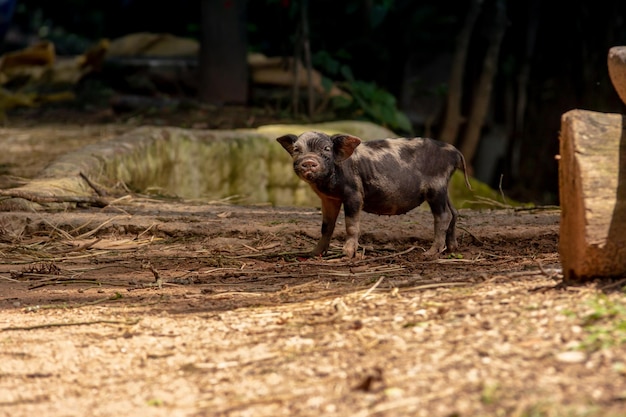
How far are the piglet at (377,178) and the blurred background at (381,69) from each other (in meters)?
7.33

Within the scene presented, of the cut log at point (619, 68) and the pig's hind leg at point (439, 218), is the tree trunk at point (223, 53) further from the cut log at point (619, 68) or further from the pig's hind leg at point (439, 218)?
the cut log at point (619, 68)

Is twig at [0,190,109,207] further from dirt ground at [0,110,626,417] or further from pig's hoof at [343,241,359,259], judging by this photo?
pig's hoof at [343,241,359,259]

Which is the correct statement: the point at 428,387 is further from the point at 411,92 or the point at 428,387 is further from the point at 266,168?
the point at 411,92

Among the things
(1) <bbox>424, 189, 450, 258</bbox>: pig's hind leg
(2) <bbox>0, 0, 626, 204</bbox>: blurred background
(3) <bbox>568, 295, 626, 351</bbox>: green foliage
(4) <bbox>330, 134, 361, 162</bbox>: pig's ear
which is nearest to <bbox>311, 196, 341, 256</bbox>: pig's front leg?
(4) <bbox>330, 134, 361, 162</bbox>: pig's ear

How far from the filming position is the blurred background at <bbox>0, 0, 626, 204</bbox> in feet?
47.7

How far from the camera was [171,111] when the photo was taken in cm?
1439

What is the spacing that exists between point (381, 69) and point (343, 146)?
478 inches

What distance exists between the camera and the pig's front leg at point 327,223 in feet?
21.9

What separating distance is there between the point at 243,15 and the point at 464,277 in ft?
32.9

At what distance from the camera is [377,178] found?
21.5 feet

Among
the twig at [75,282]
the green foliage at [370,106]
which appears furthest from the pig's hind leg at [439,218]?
the green foliage at [370,106]

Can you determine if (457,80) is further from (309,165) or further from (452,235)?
(309,165)

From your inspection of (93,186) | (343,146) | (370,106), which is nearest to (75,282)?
(343,146)

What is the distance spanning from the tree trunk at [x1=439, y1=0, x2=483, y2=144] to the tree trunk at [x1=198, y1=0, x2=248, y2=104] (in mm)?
3190
